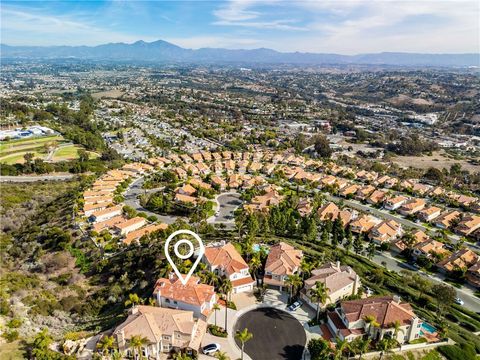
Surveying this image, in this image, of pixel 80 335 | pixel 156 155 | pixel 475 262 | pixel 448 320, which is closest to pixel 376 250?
pixel 475 262

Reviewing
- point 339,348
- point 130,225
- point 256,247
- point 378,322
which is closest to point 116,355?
point 339,348

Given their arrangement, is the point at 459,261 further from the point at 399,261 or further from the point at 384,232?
the point at 384,232

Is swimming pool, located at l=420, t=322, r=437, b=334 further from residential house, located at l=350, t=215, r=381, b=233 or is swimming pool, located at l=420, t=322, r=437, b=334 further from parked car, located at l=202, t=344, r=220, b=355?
residential house, located at l=350, t=215, r=381, b=233

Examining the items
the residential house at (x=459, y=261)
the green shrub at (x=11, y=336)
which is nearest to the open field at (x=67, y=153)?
the green shrub at (x=11, y=336)

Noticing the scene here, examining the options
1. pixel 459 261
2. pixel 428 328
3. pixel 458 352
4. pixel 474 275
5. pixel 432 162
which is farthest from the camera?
pixel 432 162

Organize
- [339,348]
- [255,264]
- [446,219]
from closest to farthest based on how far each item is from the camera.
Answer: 1. [339,348]
2. [255,264]
3. [446,219]
